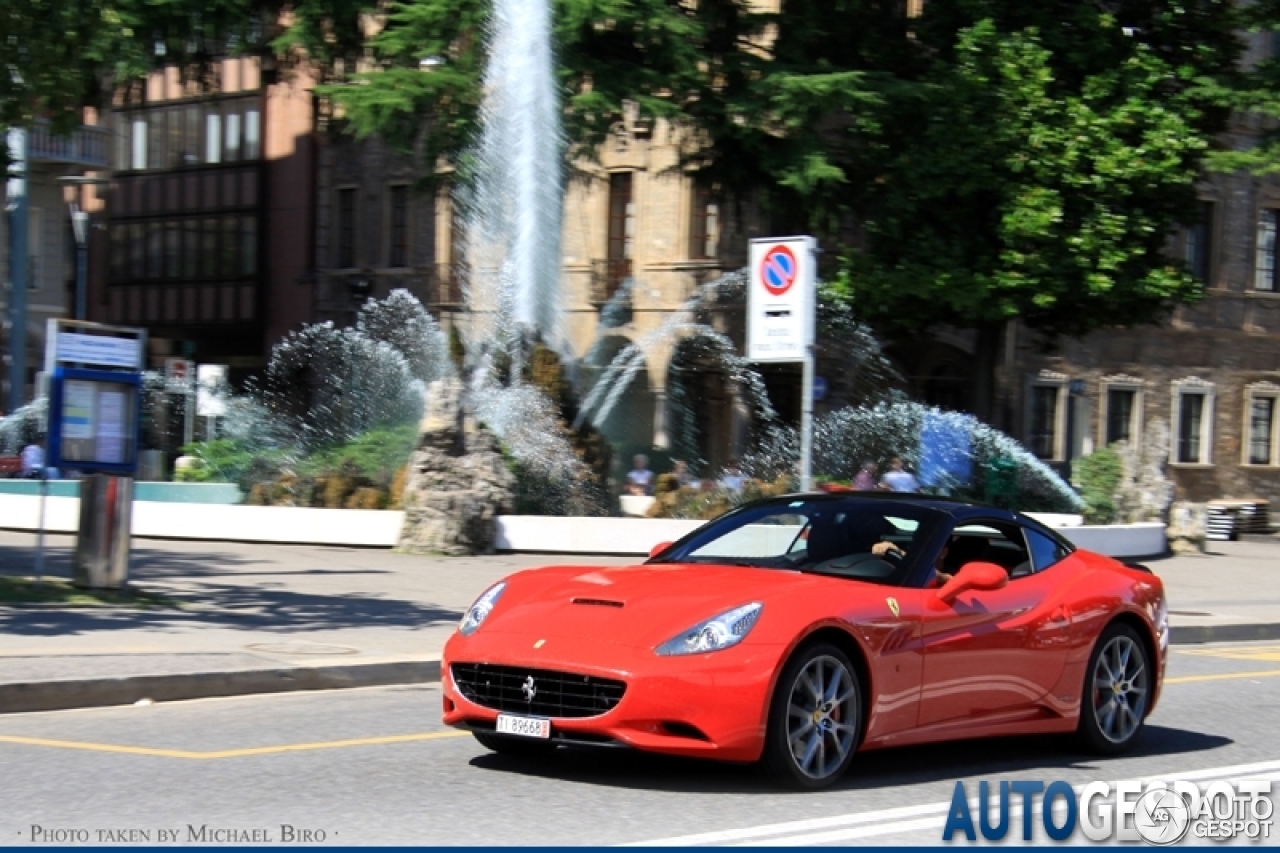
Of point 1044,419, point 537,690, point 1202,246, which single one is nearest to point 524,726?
point 537,690

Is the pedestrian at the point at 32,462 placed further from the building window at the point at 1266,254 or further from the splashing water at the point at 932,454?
the building window at the point at 1266,254

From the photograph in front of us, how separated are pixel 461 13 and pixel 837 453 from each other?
1079 cm

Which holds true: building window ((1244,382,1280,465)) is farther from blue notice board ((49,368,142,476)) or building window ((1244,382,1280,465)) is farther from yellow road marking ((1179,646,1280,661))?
blue notice board ((49,368,142,476))

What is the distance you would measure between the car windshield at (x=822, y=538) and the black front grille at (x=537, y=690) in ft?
4.77

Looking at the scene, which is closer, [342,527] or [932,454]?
[342,527]

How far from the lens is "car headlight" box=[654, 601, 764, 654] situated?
335 inches

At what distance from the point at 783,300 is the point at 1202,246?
35.2 metres

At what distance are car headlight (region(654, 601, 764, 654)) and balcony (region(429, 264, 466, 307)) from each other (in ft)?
132

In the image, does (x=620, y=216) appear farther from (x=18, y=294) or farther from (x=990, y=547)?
(x=990, y=547)

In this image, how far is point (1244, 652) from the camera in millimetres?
17969

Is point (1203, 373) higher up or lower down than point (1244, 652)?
higher up

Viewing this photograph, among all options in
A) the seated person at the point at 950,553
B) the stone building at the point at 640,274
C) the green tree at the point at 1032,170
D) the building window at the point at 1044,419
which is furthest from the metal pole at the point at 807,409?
the building window at the point at 1044,419

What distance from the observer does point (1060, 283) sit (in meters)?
34.2

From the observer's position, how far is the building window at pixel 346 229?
53969mm
